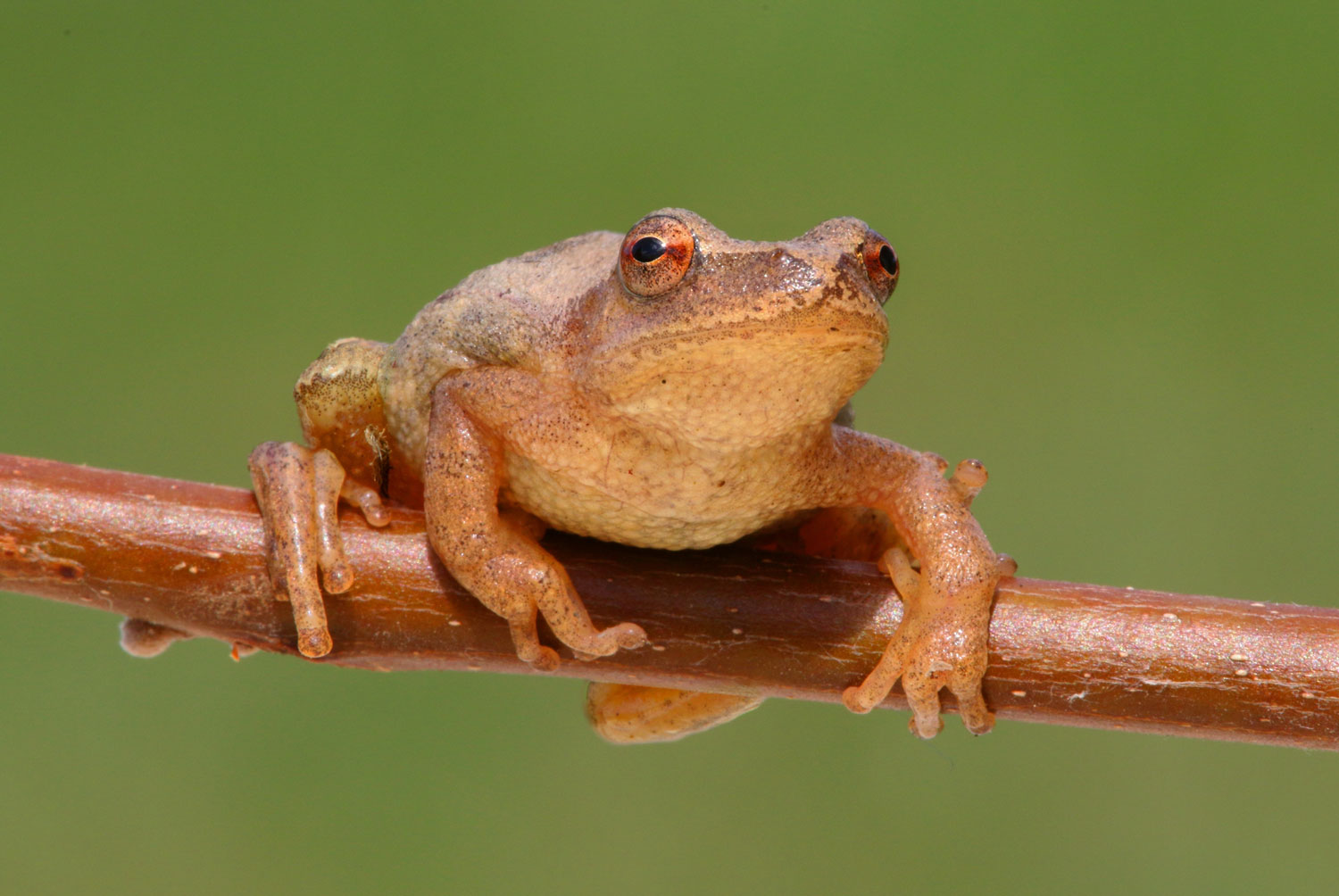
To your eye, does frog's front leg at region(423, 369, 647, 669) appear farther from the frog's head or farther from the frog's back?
the frog's head

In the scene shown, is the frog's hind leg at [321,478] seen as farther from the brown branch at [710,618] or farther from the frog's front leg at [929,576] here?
the frog's front leg at [929,576]

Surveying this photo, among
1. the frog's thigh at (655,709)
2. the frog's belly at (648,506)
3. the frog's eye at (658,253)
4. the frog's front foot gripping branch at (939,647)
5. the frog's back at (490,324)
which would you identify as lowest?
the frog's thigh at (655,709)

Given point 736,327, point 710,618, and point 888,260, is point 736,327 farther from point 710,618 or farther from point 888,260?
point 710,618

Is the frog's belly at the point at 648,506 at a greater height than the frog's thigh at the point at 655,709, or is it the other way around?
the frog's belly at the point at 648,506

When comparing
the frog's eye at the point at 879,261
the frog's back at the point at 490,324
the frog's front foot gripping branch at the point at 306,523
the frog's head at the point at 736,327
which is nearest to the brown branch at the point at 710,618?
the frog's front foot gripping branch at the point at 306,523


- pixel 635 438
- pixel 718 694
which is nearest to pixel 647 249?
pixel 635 438

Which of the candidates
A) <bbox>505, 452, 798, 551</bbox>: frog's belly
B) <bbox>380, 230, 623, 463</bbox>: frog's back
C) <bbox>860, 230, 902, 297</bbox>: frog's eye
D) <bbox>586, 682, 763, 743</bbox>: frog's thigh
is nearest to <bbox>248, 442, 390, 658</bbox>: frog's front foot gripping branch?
<bbox>380, 230, 623, 463</bbox>: frog's back

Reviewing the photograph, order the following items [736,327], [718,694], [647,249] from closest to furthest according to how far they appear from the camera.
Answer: [736,327], [647,249], [718,694]

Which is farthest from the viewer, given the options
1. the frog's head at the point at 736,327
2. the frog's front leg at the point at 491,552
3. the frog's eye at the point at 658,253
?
the frog's front leg at the point at 491,552
